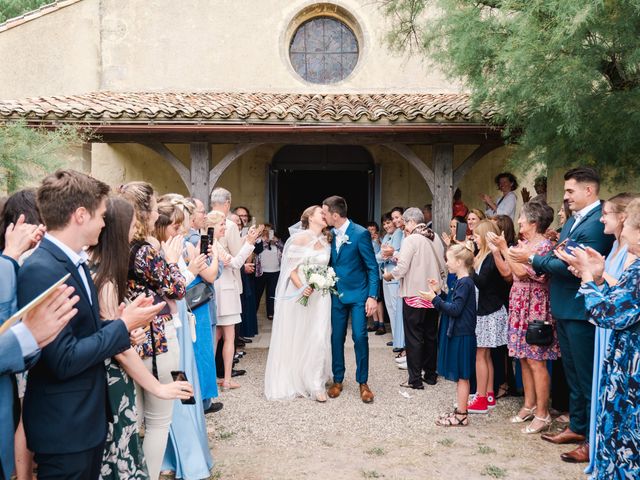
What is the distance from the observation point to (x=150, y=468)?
304 cm

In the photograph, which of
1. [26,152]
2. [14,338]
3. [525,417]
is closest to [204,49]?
[26,152]

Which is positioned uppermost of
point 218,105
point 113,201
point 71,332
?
point 218,105

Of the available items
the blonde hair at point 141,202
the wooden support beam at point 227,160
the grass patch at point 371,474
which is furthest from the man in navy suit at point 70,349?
the wooden support beam at point 227,160

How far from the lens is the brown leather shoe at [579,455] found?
4082mm

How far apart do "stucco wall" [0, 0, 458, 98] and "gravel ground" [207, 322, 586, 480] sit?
8415mm

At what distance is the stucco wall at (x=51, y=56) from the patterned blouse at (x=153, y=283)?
36.1 ft

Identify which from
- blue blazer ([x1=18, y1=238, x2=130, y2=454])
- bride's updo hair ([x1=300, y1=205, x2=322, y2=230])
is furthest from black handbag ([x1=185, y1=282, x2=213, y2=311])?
blue blazer ([x1=18, y1=238, x2=130, y2=454])

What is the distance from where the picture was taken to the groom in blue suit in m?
5.73

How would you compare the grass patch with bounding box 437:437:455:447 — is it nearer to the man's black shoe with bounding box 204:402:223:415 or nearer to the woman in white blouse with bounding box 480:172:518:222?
the man's black shoe with bounding box 204:402:223:415

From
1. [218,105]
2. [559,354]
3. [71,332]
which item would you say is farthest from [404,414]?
[218,105]

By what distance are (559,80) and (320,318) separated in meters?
3.45

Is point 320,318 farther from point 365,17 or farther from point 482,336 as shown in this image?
point 365,17

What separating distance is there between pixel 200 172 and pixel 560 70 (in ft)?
21.0

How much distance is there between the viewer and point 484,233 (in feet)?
16.8
